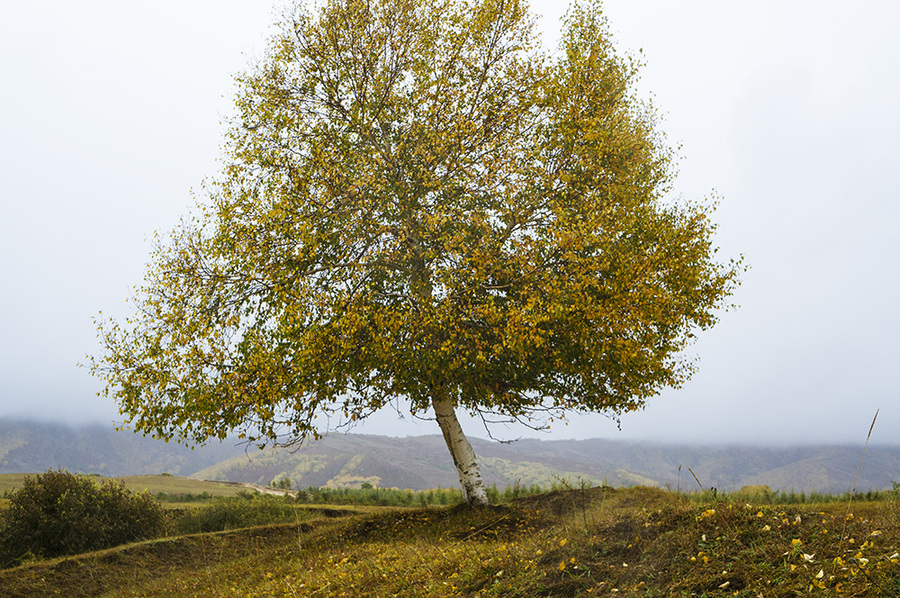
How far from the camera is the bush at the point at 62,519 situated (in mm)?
14266

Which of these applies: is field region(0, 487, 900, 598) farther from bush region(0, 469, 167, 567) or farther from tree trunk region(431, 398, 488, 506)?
bush region(0, 469, 167, 567)

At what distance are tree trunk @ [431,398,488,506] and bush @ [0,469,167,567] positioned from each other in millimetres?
9038

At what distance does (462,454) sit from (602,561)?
7.08m

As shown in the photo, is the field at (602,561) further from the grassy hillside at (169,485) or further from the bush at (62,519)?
the grassy hillside at (169,485)

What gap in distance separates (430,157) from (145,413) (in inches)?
303

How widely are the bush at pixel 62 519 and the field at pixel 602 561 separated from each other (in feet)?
8.27

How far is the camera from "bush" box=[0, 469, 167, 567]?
14.3m

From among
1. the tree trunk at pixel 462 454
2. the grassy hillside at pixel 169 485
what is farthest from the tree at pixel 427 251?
the grassy hillside at pixel 169 485

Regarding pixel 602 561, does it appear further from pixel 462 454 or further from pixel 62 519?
pixel 62 519

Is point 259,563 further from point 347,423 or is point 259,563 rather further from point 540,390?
point 540,390

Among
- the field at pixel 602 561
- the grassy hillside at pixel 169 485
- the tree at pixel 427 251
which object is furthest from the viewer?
the grassy hillside at pixel 169 485

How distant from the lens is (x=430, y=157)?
11.8 metres

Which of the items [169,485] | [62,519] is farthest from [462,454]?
[169,485]

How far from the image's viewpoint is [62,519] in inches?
Answer: 567
